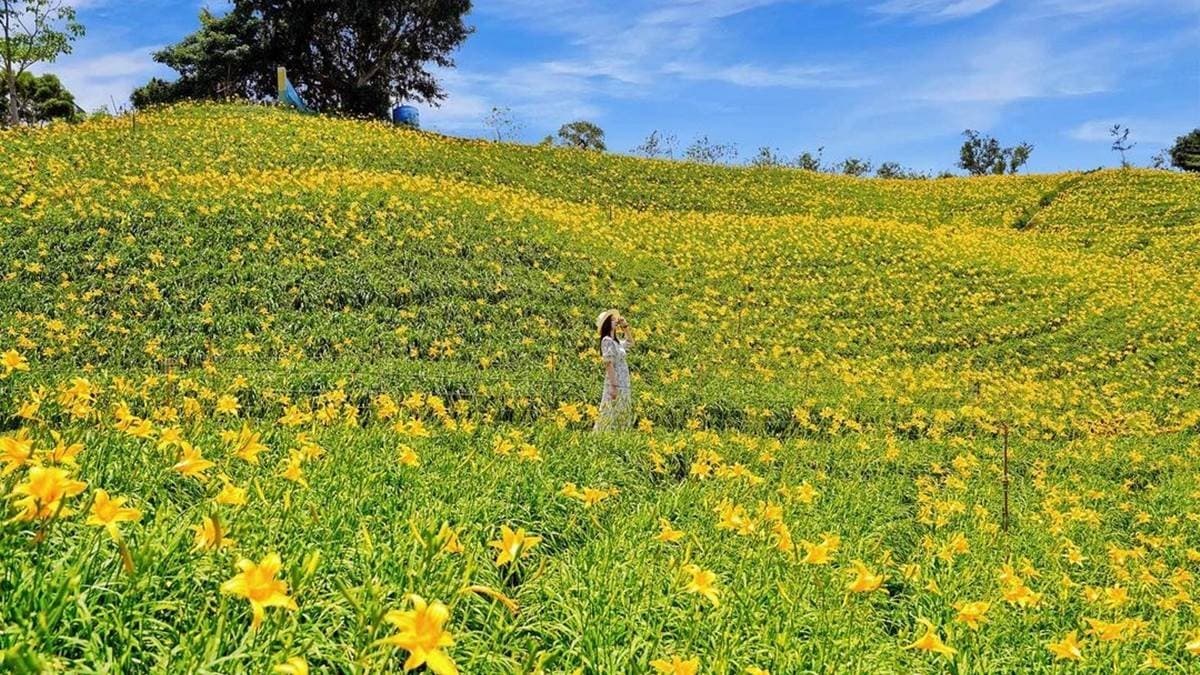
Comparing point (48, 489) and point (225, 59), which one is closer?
point (48, 489)

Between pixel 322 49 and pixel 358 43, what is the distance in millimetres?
1622

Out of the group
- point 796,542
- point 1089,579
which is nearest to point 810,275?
point 1089,579

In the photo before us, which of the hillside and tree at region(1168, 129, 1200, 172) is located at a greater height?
tree at region(1168, 129, 1200, 172)

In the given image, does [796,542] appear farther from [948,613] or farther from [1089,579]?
[1089,579]

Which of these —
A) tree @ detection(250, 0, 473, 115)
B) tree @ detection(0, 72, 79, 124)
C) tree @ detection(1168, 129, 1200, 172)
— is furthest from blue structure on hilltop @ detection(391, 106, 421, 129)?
tree @ detection(1168, 129, 1200, 172)

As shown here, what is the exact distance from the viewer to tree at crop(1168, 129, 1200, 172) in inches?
1624

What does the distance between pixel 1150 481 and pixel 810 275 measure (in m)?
9.98

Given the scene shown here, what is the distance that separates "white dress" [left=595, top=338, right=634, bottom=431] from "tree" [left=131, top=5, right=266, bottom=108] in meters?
29.4

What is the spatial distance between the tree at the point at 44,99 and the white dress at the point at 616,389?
153 feet

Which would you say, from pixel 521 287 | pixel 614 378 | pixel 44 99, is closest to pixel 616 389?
pixel 614 378

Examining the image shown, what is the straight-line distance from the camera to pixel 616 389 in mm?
7199

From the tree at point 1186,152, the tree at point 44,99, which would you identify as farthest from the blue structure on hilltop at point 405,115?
the tree at point 1186,152

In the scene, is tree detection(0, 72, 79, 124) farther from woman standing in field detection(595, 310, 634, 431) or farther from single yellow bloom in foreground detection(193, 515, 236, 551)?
single yellow bloom in foreground detection(193, 515, 236, 551)

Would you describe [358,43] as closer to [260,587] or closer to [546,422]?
[546,422]
